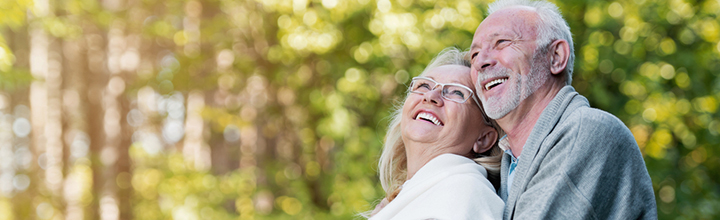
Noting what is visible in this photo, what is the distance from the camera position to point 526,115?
180 cm

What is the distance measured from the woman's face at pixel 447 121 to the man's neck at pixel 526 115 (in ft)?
0.95

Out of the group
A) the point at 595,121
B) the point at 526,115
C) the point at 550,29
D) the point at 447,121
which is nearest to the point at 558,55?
the point at 550,29

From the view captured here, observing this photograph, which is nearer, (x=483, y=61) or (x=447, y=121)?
(x=483, y=61)

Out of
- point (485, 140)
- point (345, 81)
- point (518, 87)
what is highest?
point (518, 87)

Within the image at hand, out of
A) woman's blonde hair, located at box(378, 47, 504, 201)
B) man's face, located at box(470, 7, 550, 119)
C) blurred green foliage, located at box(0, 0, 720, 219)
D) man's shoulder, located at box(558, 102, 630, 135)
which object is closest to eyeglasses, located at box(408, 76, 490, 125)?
woman's blonde hair, located at box(378, 47, 504, 201)

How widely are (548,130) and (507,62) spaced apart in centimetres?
31

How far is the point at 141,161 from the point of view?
277 inches

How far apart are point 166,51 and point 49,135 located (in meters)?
2.78

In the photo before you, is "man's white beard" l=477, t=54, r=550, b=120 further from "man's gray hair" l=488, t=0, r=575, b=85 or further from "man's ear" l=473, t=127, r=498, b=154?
"man's ear" l=473, t=127, r=498, b=154

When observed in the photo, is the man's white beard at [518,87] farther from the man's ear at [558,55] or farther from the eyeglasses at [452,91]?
the eyeglasses at [452,91]

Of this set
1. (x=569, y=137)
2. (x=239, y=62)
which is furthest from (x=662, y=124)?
(x=239, y=62)

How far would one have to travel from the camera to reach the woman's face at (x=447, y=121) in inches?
84.1

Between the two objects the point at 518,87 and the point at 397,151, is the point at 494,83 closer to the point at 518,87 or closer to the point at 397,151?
the point at 518,87

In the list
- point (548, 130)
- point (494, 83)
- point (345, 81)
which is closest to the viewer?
point (548, 130)
